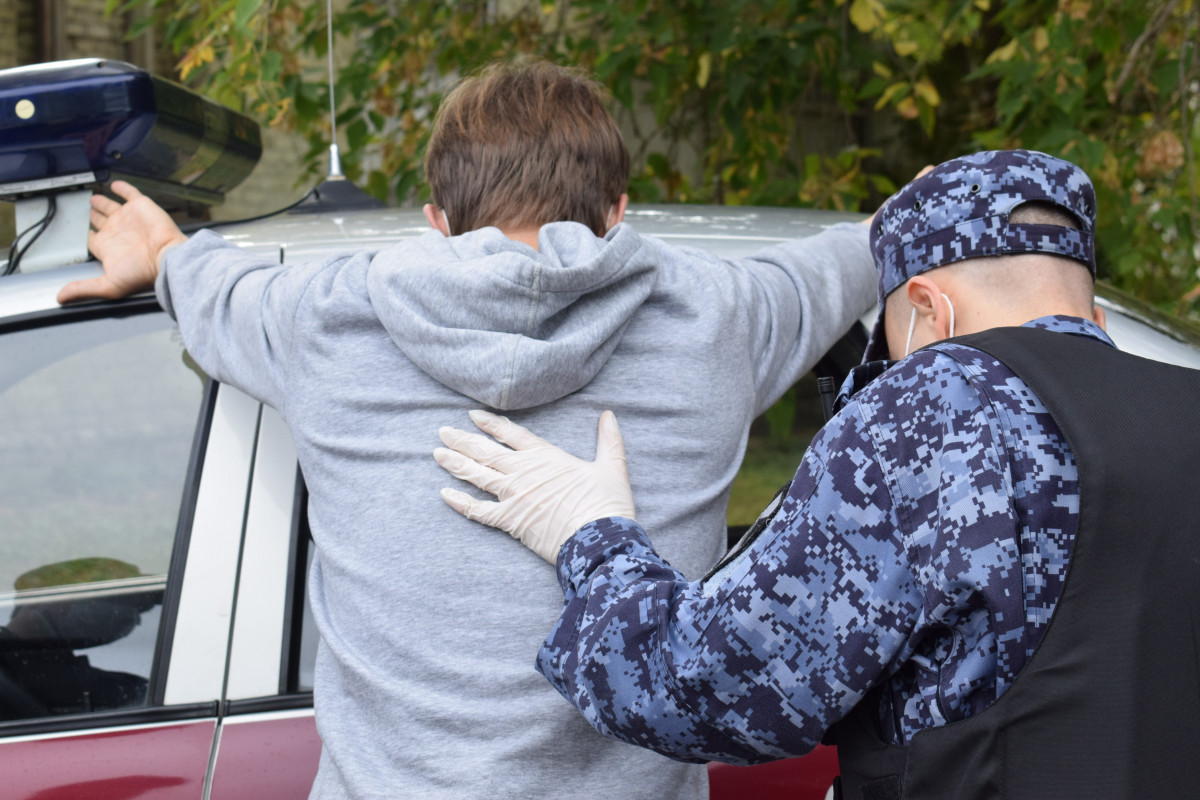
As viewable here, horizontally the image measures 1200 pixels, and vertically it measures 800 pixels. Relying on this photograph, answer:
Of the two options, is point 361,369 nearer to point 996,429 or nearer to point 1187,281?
point 996,429

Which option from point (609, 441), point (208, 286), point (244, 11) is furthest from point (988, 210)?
point (244, 11)

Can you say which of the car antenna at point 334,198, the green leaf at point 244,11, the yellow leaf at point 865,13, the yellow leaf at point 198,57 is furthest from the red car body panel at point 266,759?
the yellow leaf at point 865,13

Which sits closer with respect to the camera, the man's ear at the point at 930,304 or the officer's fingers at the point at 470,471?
the man's ear at the point at 930,304

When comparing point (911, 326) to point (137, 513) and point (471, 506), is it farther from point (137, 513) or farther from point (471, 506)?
point (137, 513)

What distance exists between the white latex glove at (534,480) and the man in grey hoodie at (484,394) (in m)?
0.03

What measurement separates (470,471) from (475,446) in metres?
0.03

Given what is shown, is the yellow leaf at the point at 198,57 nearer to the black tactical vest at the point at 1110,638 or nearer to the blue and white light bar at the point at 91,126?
the blue and white light bar at the point at 91,126

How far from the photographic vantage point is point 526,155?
1.52 meters

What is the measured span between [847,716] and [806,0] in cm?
333

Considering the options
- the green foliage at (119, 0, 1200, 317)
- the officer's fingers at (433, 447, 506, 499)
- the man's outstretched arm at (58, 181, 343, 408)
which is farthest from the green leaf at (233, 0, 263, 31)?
the officer's fingers at (433, 447, 506, 499)

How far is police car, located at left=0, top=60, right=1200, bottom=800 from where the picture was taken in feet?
5.28

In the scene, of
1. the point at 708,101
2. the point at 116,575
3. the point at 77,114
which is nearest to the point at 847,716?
the point at 116,575

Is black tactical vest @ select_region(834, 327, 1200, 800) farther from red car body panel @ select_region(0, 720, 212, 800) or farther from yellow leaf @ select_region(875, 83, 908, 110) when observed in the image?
yellow leaf @ select_region(875, 83, 908, 110)

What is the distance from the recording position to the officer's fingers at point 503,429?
1414 mm
